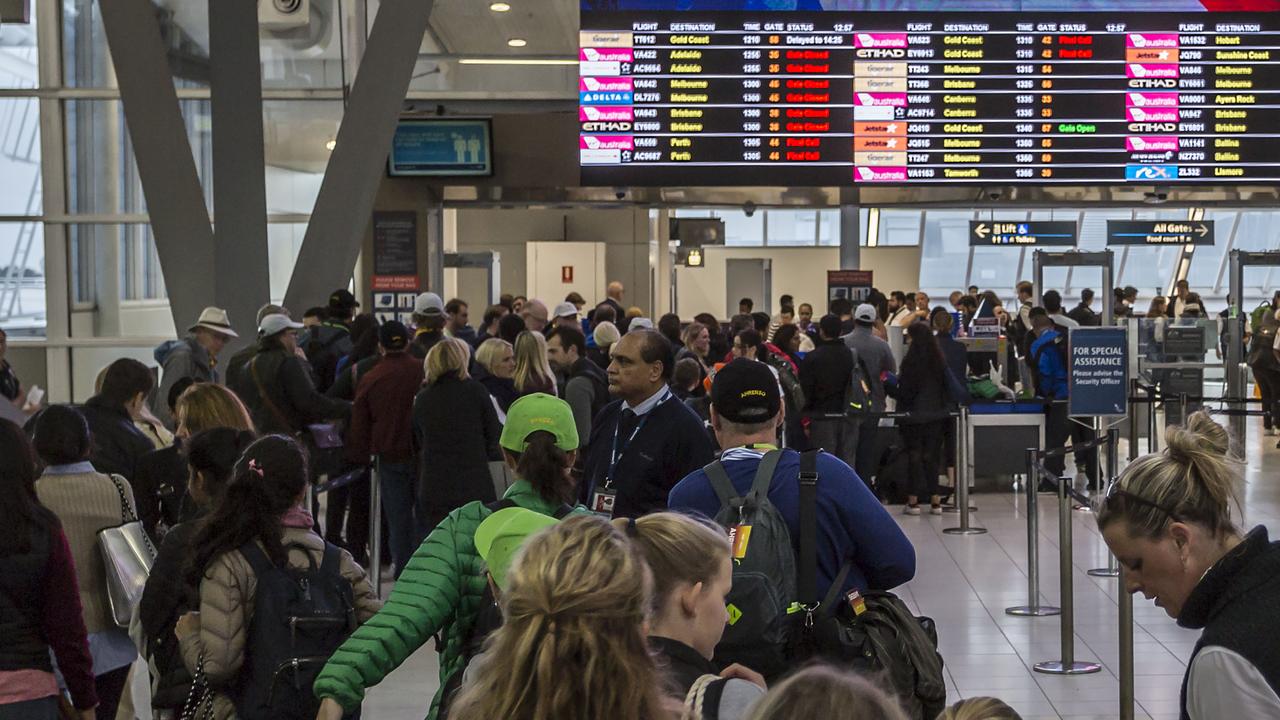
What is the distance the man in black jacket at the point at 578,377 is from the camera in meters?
8.62

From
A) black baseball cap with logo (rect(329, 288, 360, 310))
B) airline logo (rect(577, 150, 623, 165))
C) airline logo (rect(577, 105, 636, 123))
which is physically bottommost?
black baseball cap with logo (rect(329, 288, 360, 310))

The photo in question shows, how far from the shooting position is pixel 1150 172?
12766mm

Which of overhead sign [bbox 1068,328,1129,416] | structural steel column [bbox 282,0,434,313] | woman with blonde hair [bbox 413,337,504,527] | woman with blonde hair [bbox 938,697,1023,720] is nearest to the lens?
woman with blonde hair [bbox 938,697,1023,720]

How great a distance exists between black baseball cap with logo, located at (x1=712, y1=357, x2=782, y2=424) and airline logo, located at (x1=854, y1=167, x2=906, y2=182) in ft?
29.5

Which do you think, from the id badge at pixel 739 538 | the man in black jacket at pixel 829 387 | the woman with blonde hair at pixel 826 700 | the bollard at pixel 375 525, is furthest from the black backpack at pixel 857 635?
the man in black jacket at pixel 829 387

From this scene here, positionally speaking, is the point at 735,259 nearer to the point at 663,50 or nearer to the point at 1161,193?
the point at 1161,193

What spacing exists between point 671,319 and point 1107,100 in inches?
168

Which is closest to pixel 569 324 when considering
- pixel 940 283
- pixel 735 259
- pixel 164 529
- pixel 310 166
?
pixel 164 529

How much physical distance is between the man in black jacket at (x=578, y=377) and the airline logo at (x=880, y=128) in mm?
4000

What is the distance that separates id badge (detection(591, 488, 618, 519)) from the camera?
5006mm

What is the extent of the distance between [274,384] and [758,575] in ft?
17.7

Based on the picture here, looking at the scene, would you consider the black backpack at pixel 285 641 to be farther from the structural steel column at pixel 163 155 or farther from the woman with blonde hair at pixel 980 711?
the structural steel column at pixel 163 155

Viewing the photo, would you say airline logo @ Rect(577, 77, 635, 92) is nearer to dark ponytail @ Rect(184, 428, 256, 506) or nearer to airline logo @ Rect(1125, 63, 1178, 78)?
airline logo @ Rect(1125, 63, 1178, 78)

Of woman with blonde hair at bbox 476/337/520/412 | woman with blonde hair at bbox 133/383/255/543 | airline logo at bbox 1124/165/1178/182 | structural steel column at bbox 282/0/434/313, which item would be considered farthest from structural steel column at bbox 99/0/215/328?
airline logo at bbox 1124/165/1178/182
